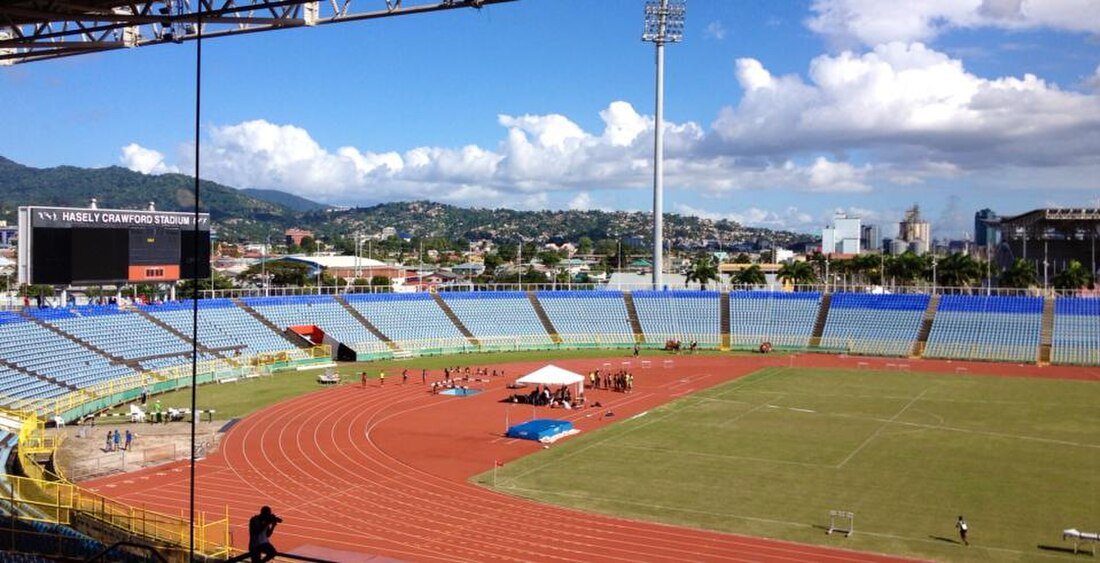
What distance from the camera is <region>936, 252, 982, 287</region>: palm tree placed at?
299 feet

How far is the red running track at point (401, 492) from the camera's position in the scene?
70.0 feet

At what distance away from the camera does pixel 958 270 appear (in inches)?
3600

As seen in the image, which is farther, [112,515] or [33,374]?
[33,374]

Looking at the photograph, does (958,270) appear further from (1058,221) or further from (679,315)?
(679,315)

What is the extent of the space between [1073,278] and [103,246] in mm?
80721

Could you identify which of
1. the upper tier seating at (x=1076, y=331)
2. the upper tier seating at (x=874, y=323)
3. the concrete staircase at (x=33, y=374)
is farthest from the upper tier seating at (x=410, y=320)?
the upper tier seating at (x=1076, y=331)

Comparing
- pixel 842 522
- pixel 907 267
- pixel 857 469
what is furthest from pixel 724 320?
pixel 842 522

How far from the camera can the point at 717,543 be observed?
71.2ft

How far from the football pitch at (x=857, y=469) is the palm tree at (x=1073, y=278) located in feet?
136

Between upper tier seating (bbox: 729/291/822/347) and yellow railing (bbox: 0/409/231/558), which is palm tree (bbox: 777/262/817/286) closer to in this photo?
upper tier seating (bbox: 729/291/822/347)

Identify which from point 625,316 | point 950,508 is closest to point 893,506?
point 950,508

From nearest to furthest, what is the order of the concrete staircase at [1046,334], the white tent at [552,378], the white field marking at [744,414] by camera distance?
1. the white field marking at [744,414]
2. the white tent at [552,378]
3. the concrete staircase at [1046,334]

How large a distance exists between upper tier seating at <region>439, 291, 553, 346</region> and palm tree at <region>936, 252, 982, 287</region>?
158ft

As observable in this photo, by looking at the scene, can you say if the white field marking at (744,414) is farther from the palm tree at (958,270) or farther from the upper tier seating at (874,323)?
the palm tree at (958,270)
